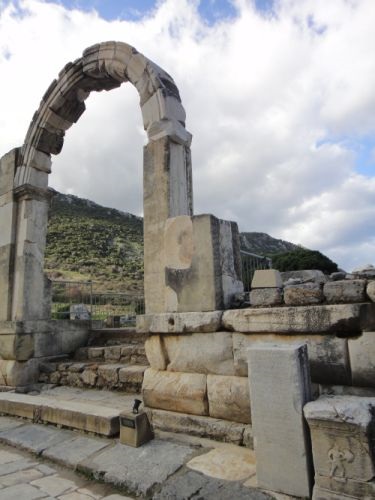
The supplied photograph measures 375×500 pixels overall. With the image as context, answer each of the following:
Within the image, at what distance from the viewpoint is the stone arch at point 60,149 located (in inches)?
180

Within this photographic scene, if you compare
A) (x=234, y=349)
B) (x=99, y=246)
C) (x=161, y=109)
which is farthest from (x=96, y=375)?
(x=99, y=246)

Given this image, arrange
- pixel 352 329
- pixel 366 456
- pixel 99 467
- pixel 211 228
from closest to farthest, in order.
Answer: pixel 366 456 < pixel 352 329 < pixel 99 467 < pixel 211 228

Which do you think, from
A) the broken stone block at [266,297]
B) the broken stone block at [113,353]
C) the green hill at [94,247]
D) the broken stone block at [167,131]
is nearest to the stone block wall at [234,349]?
the broken stone block at [266,297]

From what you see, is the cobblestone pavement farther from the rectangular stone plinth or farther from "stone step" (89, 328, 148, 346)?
"stone step" (89, 328, 148, 346)

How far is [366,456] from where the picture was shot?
6.56ft

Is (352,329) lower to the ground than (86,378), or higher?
higher

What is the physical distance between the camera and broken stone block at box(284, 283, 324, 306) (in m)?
2.87

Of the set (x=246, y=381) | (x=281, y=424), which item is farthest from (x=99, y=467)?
(x=281, y=424)

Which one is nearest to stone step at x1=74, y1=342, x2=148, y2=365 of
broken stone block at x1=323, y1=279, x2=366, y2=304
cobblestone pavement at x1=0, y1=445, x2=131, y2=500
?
cobblestone pavement at x1=0, y1=445, x2=131, y2=500

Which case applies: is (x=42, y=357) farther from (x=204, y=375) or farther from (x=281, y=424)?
(x=281, y=424)

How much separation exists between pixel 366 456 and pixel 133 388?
3.36 metres

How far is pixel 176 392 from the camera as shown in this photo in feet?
11.3

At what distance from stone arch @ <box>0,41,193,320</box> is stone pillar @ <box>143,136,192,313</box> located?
0.01 m

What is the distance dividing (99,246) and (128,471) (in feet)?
96.7
